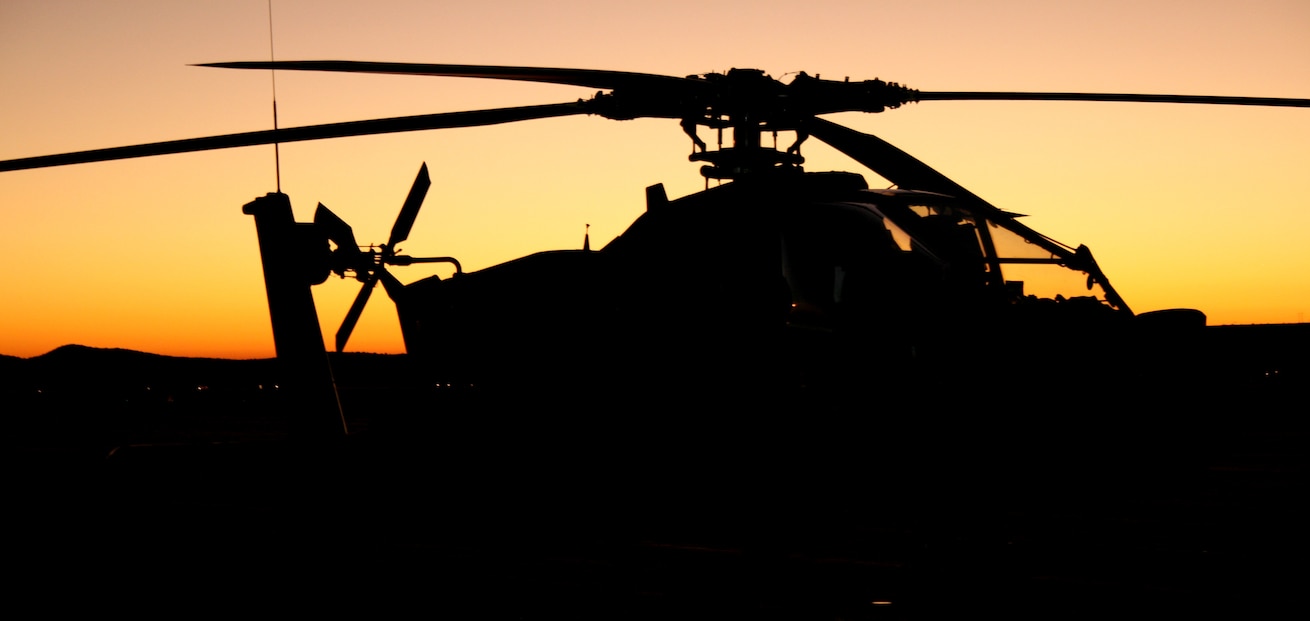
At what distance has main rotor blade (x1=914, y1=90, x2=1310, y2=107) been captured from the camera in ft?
28.0

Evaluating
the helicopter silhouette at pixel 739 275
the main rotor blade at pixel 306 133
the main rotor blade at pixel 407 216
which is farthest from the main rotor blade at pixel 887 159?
the main rotor blade at pixel 407 216

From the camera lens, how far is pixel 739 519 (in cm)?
830

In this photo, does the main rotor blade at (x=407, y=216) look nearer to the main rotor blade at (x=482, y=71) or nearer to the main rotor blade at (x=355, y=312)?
the main rotor blade at (x=355, y=312)

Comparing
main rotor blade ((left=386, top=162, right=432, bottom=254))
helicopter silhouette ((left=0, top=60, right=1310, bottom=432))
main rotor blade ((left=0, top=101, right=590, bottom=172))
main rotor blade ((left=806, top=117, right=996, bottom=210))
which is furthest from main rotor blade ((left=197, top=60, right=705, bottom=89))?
main rotor blade ((left=386, top=162, right=432, bottom=254))

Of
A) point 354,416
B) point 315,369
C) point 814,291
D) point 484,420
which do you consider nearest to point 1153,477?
point 814,291

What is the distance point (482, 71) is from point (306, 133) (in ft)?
5.11

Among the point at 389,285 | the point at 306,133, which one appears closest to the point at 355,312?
the point at 389,285

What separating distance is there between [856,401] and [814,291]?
3.01 feet

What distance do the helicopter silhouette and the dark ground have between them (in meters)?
0.33

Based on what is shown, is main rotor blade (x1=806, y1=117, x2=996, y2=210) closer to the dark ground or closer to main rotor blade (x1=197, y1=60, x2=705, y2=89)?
main rotor blade (x1=197, y1=60, x2=705, y2=89)

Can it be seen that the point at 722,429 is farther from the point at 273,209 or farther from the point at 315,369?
the point at 273,209

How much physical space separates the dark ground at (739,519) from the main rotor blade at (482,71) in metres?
2.61

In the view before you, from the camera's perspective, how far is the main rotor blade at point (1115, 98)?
336 inches

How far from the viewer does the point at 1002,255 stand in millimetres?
8430
